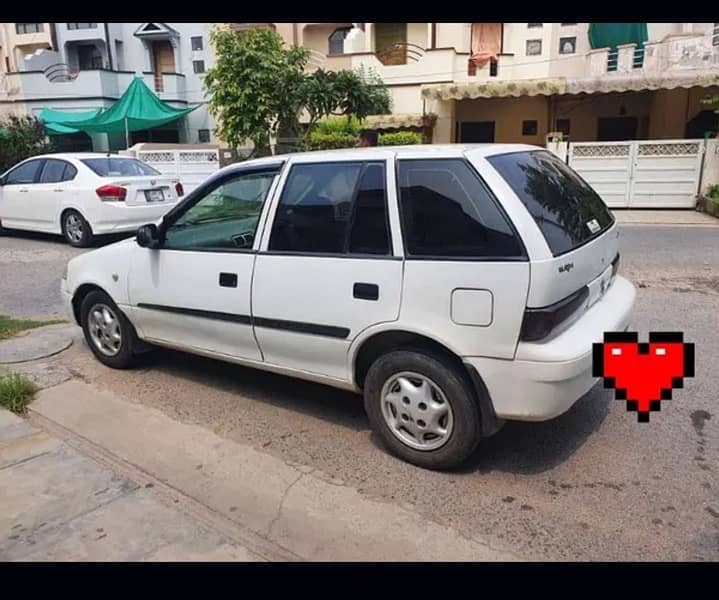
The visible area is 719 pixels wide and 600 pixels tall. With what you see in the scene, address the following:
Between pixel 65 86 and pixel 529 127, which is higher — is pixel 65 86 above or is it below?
above

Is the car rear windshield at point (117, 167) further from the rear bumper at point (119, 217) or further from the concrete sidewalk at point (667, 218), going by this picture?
the concrete sidewalk at point (667, 218)

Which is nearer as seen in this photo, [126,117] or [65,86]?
[126,117]

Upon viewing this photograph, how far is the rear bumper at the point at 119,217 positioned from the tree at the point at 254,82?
7.12m

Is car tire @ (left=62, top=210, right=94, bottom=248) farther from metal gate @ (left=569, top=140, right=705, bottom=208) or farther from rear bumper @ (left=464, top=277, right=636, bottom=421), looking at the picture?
metal gate @ (left=569, top=140, right=705, bottom=208)

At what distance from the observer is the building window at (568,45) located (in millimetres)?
26453

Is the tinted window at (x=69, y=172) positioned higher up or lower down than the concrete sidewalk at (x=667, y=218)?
higher up

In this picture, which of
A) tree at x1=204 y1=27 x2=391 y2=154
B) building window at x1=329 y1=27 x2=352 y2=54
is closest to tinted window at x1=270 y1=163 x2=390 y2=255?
tree at x1=204 y1=27 x2=391 y2=154

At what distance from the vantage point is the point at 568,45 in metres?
26.8

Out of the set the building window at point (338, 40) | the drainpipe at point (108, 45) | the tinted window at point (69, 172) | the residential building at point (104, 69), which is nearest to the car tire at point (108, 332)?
the tinted window at point (69, 172)

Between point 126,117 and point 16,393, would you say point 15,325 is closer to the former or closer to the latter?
point 16,393

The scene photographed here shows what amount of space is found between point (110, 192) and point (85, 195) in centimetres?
45

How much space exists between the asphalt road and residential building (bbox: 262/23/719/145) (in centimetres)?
1191

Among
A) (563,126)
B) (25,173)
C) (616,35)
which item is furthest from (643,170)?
(25,173)
